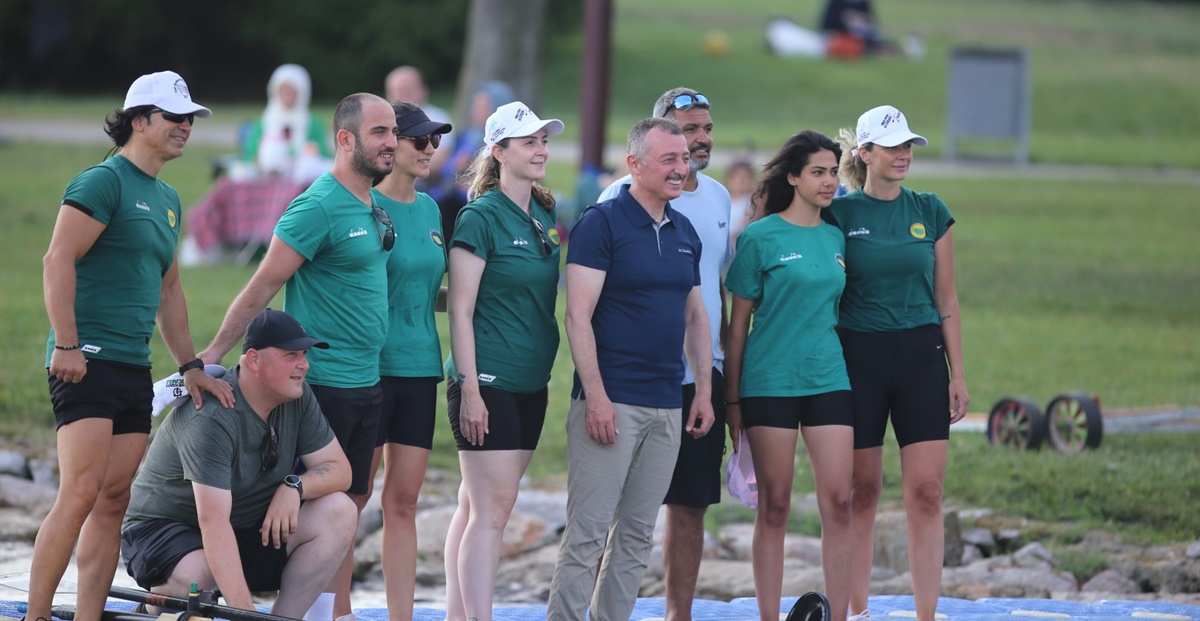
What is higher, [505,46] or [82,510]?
[505,46]

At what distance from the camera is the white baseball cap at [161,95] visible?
5270mm

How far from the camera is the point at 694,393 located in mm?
5898

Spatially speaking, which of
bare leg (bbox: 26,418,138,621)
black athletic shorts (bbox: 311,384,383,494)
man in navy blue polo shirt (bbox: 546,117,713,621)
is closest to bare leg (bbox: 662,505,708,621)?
man in navy blue polo shirt (bbox: 546,117,713,621)

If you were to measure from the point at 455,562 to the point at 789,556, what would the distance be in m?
2.89

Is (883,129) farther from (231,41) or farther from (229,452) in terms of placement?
(231,41)

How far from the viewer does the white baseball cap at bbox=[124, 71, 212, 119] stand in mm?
5270

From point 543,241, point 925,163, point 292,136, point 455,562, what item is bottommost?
point 455,562

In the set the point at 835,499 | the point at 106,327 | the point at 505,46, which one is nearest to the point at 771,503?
the point at 835,499

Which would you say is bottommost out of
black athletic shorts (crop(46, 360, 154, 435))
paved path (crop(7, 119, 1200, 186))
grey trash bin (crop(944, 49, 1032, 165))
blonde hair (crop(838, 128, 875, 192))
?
black athletic shorts (crop(46, 360, 154, 435))

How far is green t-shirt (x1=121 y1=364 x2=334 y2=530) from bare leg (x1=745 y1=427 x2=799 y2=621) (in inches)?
65.0

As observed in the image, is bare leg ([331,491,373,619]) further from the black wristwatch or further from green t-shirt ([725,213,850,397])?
green t-shirt ([725,213,850,397])

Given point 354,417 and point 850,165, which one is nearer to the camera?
point 354,417

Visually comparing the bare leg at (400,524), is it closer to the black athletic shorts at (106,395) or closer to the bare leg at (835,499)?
the black athletic shorts at (106,395)

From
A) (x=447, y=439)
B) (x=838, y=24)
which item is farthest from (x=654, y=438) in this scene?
(x=838, y=24)
